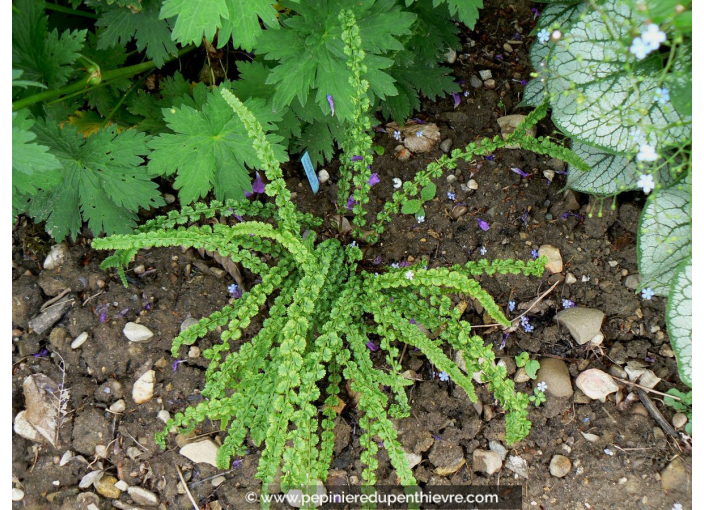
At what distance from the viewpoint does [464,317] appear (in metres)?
2.11

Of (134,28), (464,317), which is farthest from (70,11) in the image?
(464,317)

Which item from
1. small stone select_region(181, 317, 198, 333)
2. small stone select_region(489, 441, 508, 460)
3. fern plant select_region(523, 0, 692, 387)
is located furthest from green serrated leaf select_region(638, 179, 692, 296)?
small stone select_region(181, 317, 198, 333)

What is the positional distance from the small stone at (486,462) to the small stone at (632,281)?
80cm

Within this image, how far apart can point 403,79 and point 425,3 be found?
0.30 m

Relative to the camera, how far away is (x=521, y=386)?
2025 millimetres

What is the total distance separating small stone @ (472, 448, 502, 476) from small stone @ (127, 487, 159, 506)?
118 cm

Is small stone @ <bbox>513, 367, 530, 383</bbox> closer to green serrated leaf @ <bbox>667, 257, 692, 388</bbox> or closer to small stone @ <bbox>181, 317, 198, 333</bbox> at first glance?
green serrated leaf @ <bbox>667, 257, 692, 388</bbox>

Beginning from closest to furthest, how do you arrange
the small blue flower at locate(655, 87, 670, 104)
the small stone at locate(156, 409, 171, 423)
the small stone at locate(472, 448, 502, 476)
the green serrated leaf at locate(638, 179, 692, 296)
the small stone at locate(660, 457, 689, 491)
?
the small blue flower at locate(655, 87, 670, 104) → the green serrated leaf at locate(638, 179, 692, 296) → the small stone at locate(660, 457, 689, 491) → the small stone at locate(472, 448, 502, 476) → the small stone at locate(156, 409, 171, 423)

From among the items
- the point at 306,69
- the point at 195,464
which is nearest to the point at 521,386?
the point at 195,464

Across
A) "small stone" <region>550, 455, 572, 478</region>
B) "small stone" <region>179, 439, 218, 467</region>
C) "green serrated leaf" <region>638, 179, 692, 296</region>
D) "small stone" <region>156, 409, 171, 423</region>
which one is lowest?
"small stone" <region>179, 439, 218, 467</region>

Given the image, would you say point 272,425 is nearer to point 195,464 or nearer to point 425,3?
point 195,464

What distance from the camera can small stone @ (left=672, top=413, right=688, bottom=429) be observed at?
191 cm

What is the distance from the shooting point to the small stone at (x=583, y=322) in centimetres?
201

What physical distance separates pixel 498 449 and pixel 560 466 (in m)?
0.22
